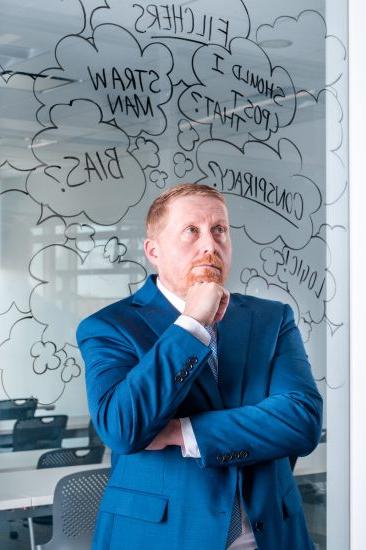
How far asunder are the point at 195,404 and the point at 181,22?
54.8 inches

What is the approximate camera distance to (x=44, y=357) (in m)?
2.89

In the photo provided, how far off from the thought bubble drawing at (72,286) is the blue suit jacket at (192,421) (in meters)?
0.34

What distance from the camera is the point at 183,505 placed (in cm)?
236

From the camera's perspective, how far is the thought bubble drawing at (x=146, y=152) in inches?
120

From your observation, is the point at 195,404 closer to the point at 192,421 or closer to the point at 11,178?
the point at 192,421

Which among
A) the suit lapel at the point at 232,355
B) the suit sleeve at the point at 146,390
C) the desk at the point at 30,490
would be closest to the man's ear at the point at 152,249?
the suit lapel at the point at 232,355

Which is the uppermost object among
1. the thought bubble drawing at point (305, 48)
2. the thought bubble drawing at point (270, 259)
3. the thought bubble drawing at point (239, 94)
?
the thought bubble drawing at point (305, 48)

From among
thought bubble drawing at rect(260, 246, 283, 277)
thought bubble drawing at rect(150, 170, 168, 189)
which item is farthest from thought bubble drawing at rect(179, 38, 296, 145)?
thought bubble drawing at rect(260, 246, 283, 277)

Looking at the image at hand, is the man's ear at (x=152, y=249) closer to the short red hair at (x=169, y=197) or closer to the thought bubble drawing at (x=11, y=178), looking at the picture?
the short red hair at (x=169, y=197)

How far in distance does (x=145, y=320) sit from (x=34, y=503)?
79 cm

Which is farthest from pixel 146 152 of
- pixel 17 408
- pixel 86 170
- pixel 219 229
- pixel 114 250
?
pixel 17 408

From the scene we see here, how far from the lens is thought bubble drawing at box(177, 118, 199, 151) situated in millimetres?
3154

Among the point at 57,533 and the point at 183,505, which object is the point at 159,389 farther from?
the point at 57,533
